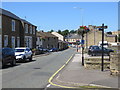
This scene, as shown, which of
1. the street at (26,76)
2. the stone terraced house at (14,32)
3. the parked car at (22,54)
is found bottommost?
the street at (26,76)

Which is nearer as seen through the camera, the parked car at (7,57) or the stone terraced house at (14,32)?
the parked car at (7,57)

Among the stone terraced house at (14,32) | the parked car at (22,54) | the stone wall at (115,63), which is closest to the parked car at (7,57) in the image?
the parked car at (22,54)

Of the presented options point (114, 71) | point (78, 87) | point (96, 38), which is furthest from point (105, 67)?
point (96, 38)

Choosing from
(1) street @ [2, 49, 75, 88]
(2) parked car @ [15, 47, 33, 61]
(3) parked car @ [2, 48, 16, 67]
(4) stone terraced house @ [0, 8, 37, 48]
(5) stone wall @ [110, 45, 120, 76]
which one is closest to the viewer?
(1) street @ [2, 49, 75, 88]

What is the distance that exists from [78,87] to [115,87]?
1.67 metres

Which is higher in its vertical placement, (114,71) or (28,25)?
(28,25)

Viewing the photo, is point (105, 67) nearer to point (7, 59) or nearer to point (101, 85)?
point (101, 85)

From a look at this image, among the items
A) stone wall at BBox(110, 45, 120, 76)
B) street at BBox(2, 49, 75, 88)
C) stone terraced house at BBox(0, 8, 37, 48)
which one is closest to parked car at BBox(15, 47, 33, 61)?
street at BBox(2, 49, 75, 88)

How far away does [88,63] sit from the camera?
15930 millimetres

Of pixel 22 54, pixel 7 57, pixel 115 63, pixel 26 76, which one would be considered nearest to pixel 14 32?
pixel 22 54

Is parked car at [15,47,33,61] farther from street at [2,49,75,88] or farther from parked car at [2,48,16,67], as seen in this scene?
street at [2,49,75,88]

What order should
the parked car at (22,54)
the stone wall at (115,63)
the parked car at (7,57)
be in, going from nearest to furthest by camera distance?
1. the stone wall at (115,63)
2. the parked car at (7,57)
3. the parked car at (22,54)

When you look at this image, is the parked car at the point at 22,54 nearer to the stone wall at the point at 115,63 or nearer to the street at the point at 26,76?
the street at the point at 26,76

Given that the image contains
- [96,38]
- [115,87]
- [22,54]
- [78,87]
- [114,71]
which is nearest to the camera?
[115,87]
